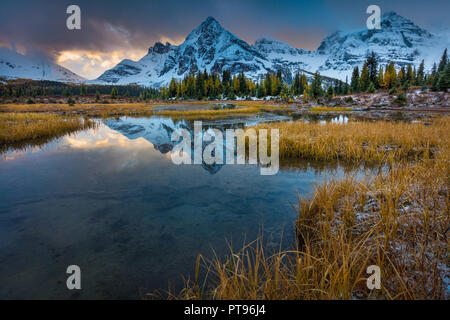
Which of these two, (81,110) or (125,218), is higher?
(81,110)

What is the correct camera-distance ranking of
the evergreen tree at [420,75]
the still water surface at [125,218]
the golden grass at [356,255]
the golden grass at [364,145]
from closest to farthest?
the golden grass at [356,255] < the still water surface at [125,218] < the golden grass at [364,145] < the evergreen tree at [420,75]

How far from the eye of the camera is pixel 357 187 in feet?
20.1

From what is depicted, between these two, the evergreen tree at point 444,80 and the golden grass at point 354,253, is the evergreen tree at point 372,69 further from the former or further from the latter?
the golden grass at point 354,253

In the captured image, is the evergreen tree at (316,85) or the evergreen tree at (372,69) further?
the evergreen tree at (316,85)

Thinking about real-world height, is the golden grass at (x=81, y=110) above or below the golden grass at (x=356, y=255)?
above

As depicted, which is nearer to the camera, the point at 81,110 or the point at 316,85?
the point at 81,110

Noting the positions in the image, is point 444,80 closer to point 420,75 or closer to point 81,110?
point 420,75

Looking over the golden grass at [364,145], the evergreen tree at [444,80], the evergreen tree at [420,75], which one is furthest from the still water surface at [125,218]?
the evergreen tree at [420,75]

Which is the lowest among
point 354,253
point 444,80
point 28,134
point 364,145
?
point 354,253

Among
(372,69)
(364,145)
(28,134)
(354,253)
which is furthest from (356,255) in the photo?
(372,69)

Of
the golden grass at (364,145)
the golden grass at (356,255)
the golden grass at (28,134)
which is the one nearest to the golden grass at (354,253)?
the golden grass at (356,255)

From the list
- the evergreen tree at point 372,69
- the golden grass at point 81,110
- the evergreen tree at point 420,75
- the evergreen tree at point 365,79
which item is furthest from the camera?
the evergreen tree at point 420,75

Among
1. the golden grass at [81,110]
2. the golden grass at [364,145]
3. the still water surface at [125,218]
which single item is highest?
the golden grass at [81,110]
